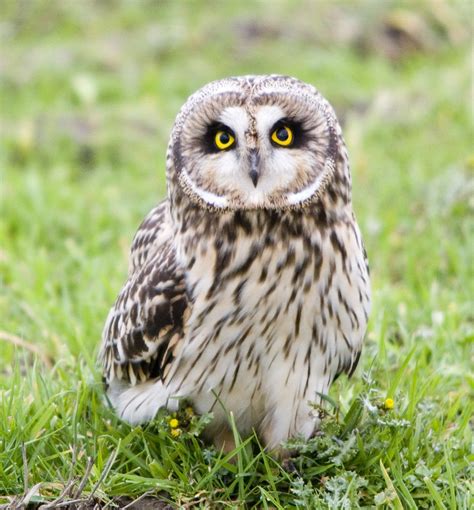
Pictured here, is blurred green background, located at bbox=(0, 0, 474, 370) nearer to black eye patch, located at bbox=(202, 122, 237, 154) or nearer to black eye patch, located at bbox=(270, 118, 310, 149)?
black eye patch, located at bbox=(202, 122, 237, 154)

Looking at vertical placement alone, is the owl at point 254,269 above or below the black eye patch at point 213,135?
below

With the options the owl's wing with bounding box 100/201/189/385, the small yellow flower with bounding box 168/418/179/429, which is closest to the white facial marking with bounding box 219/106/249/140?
the owl's wing with bounding box 100/201/189/385

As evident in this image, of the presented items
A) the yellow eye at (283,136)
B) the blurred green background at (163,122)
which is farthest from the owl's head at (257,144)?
the blurred green background at (163,122)

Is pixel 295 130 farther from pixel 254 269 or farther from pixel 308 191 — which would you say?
pixel 254 269

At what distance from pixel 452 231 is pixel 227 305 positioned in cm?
260

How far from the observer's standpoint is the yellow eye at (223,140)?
8.93 feet

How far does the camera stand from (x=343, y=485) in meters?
2.92

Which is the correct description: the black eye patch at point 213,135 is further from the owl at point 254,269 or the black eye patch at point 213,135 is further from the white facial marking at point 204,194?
the white facial marking at point 204,194

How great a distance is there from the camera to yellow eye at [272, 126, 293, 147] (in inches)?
107

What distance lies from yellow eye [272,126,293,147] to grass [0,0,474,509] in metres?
0.93

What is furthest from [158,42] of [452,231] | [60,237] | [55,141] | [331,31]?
[452,231]

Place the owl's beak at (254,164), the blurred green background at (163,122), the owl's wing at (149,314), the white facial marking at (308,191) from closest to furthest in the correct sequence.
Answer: the owl's beak at (254,164) → the white facial marking at (308,191) → the owl's wing at (149,314) → the blurred green background at (163,122)

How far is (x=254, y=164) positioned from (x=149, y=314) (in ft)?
2.31

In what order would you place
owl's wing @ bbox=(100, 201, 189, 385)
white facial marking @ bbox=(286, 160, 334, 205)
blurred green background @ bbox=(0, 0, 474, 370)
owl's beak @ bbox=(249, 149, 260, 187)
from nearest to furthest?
owl's beak @ bbox=(249, 149, 260, 187), white facial marking @ bbox=(286, 160, 334, 205), owl's wing @ bbox=(100, 201, 189, 385), blurred green background @ bbox=(0, 0, 474, 370)
